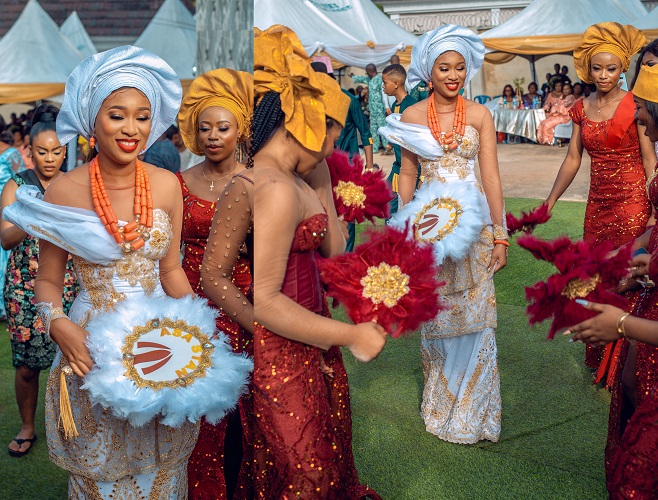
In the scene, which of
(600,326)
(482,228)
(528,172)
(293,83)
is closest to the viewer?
(293,83)

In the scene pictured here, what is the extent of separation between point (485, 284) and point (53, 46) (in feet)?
7.35

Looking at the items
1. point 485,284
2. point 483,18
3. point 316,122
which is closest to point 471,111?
point 485,284

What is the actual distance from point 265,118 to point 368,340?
583 millimetres

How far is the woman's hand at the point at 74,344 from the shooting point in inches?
89.7

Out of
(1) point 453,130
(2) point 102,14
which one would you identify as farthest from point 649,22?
(2) point 102,14

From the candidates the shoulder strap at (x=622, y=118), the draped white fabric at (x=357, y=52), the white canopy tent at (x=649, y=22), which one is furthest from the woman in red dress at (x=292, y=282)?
the white canopy tent at (x=649, y=22)

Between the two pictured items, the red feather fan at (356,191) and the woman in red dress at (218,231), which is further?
the red feather fan at (356,191)

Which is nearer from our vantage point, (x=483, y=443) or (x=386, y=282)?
(x=386, y=282)

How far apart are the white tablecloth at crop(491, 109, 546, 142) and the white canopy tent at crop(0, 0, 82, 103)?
4.40 m

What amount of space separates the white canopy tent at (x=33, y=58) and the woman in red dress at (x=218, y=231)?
643mm

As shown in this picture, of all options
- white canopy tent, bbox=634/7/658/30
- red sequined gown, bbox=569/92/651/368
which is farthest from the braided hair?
white canopy tent, bbox=634/7/658/30

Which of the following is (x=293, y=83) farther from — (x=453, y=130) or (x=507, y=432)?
(x=507, y=432)

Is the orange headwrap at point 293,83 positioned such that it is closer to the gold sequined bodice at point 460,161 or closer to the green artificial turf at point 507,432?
the green artificial turf at point 507,432

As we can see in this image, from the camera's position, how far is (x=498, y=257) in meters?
3.96
